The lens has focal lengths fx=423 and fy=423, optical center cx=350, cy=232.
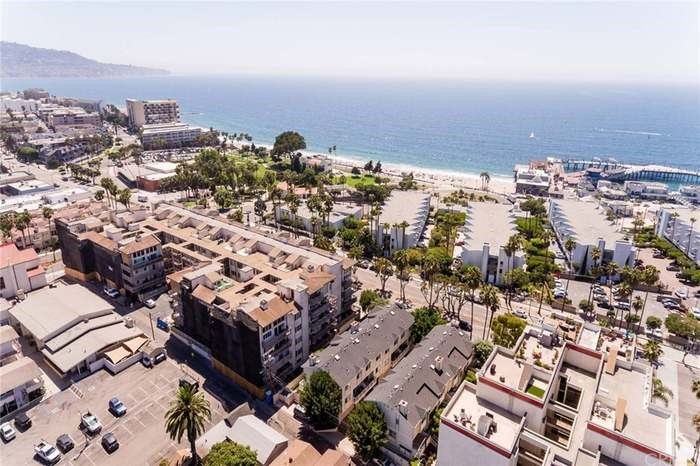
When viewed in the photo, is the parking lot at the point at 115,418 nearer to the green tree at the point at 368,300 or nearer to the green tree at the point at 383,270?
the green tree at the point at 368,300

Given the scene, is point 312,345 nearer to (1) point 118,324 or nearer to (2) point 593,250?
(1) point 118,324

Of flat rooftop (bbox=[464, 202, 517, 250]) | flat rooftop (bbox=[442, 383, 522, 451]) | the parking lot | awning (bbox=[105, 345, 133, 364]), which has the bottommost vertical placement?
the parking lot

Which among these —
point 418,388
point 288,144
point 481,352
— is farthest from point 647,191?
point 418,388

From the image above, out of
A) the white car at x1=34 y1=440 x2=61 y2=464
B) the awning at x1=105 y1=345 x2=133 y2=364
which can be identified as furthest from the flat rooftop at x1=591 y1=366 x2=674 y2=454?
the awning at x1=105 y1=345 x2=133 y2=364

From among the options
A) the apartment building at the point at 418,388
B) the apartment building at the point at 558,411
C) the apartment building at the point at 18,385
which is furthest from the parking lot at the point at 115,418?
the apartment building at the point at 558,411

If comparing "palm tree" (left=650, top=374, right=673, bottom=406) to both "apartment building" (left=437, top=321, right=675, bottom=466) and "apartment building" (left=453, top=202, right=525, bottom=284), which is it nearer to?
"apartment building" (left=437, top=321, right=675, bottom=466)

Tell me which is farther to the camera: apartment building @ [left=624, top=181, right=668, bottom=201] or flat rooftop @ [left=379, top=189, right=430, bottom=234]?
apartment building @ [left=624, top=181, right=668, bottom=201]

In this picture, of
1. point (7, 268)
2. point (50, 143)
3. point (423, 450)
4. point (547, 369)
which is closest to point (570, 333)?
point (547, 369)
